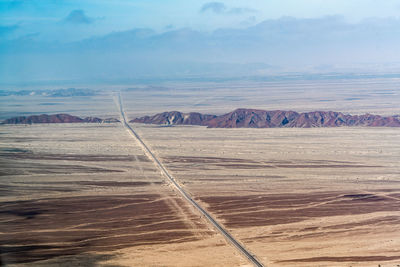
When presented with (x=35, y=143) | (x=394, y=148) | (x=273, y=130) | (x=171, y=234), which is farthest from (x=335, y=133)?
(x=171, y=234)

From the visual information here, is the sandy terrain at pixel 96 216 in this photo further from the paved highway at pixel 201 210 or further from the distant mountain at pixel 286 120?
the distant mountain at pixel 286 120

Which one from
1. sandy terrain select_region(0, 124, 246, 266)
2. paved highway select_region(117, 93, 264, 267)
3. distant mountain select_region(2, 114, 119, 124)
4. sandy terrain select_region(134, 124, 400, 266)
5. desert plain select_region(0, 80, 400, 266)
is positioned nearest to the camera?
sandy terrain select_region(0, 124, 246, 266)

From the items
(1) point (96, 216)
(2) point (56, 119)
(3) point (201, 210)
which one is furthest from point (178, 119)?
(1) point (96, 216)

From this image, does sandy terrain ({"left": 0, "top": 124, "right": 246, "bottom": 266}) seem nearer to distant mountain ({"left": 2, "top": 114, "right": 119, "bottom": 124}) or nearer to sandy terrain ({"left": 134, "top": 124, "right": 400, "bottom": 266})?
sandy terrain ({"left": 134, "top": 124, "right": 400, "bottom": 266})

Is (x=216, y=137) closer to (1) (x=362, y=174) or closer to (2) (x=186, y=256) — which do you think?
A: (1) (x=362, y=174)

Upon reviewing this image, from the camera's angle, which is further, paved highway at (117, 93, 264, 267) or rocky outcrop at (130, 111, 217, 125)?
rocky outcrop at (130, 111, 217, 125)

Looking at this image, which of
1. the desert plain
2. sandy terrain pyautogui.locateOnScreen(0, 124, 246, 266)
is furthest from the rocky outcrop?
sandy terrain pyautogui.locateOnScreen(0, 124, 246, 266)
